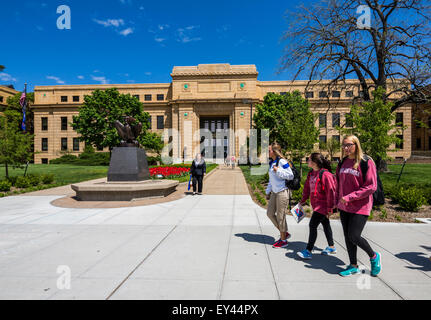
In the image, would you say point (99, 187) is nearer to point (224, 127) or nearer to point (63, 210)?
point (63, 210)

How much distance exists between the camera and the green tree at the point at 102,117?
130ft

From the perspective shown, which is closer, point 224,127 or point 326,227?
point 326,227

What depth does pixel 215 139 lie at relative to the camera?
186 ft

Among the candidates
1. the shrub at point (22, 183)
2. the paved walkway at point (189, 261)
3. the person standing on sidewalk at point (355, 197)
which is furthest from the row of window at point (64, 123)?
the person standing on sidewalk at point (355, 197)

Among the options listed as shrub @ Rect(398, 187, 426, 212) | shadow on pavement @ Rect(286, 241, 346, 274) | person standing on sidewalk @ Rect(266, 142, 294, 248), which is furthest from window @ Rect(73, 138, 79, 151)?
shadow on pavement @ Rect(286, 241, 346, 274)

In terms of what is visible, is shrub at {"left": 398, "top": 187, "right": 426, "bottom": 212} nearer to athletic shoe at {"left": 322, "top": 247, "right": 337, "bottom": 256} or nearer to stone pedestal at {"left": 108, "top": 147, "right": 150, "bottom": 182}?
athletic shoe at {"left": 322, "top": 247, "right": 337, "bottom": 256}

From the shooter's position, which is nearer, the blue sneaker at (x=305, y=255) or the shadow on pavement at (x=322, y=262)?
the shadow on pavement at (x=322, y=262)

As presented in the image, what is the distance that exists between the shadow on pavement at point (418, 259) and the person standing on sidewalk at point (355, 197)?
100cm

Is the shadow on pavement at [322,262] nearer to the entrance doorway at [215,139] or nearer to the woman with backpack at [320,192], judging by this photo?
the woman with backpack at [320,192]

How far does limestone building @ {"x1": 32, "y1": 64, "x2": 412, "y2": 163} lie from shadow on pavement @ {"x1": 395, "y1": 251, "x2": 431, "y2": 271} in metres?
41.5

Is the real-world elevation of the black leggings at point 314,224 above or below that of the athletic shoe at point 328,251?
above
